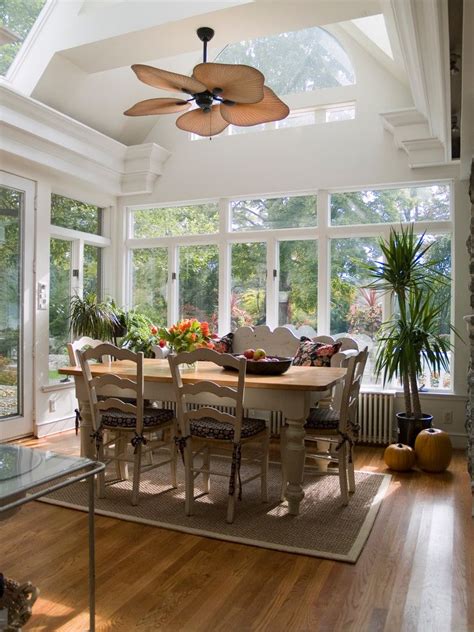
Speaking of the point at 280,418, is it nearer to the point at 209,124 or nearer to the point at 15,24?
the point at 209,124

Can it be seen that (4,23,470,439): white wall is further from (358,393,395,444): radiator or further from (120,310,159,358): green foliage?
(120,310,159,358): green foliage

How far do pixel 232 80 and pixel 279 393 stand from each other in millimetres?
1856

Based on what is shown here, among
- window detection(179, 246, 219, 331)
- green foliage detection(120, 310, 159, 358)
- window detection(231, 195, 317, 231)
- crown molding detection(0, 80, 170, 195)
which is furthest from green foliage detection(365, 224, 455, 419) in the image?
crown molding detection(0, 80, 170, 195)

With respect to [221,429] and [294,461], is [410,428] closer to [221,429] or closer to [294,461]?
[294,461]

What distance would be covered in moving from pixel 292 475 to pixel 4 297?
132 inches

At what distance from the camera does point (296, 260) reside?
5.74 metres

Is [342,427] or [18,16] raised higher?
[18,16]

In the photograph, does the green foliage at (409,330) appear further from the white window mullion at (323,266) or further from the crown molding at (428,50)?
the crown molding at (428,50)

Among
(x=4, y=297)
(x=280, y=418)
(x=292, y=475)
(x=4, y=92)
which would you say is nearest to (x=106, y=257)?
(x=4, y=297)

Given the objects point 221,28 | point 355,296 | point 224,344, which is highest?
point 221,28

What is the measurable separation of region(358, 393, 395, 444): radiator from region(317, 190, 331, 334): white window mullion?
86 centimetres

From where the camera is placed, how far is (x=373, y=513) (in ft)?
10.5

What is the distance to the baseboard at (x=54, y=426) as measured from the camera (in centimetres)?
530

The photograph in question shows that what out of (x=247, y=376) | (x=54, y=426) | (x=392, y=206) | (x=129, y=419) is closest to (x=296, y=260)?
(x=392, y=206)
